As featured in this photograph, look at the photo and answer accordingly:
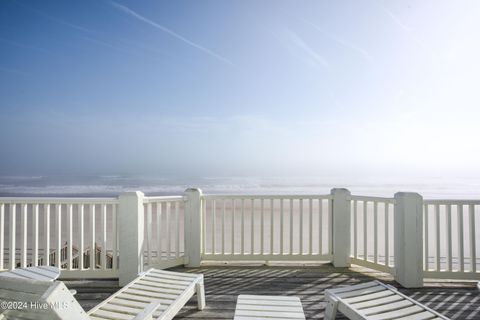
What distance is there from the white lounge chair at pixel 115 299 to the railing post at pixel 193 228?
1157 mm

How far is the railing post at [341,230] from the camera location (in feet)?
13.8

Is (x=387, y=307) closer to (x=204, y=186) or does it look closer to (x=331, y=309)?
(x=331, y=309)

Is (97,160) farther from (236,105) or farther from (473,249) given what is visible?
(473,249)

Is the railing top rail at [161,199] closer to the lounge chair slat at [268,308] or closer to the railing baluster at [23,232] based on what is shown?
the railing baluster at [23,232]

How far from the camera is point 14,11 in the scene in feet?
54.4

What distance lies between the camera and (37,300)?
1.41 metres


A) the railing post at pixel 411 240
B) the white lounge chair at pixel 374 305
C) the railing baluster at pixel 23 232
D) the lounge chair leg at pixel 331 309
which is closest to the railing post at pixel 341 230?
the railing post at pixel 411 240

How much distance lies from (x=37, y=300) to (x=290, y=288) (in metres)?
2.70

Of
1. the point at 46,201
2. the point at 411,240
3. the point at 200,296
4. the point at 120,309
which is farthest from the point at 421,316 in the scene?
the point at 46,201

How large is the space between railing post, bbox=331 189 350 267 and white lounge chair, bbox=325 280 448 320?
4.91 feet

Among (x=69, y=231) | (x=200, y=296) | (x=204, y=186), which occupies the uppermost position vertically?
(x=69, y=231)

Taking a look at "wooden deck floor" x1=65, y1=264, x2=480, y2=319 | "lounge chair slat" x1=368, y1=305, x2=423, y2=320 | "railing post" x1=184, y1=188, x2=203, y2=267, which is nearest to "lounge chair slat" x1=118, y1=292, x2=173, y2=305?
"wooden deck floor" x1=65, y1=264, x2=480, y2=319

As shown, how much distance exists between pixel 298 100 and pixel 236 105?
31.7 ft

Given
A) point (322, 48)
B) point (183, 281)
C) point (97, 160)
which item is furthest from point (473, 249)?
point (97, 160)
